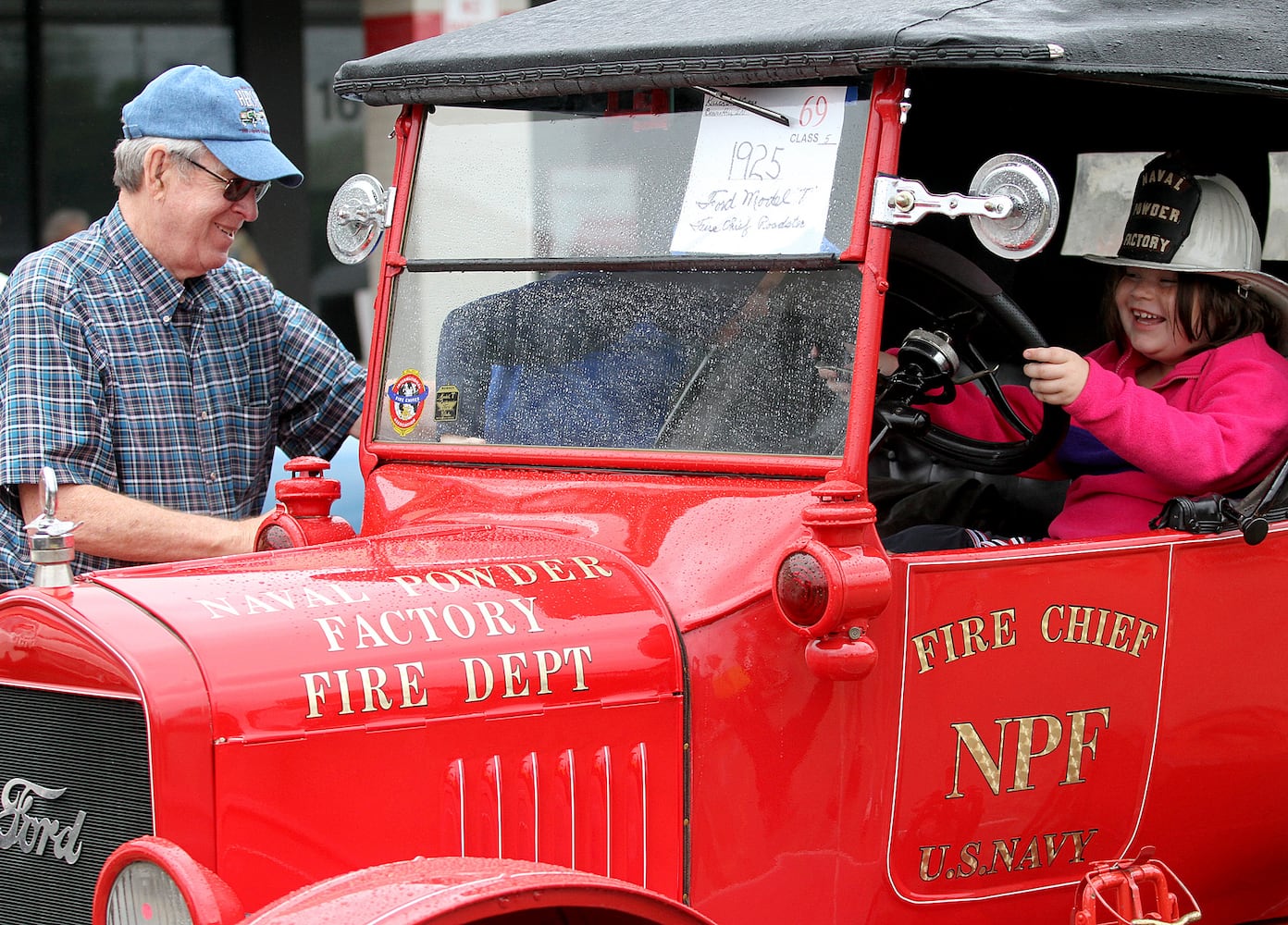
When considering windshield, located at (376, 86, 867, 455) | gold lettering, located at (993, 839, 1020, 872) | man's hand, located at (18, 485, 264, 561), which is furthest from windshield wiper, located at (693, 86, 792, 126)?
man's hand, located at (18, 485, 264, 561)

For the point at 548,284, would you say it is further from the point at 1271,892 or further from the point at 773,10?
the point at 1271,892

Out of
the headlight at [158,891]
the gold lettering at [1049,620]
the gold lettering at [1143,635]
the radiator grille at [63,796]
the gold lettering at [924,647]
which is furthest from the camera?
the gold lettering at [1143,635]

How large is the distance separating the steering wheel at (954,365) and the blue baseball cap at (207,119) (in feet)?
5.08

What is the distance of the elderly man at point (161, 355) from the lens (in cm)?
350

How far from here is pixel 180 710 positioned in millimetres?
2156

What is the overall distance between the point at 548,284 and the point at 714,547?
68 cm

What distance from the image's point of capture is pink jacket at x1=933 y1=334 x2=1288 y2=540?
302cm

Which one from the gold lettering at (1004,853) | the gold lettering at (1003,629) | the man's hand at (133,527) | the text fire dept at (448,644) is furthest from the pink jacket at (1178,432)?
the man's hand at (133,527)

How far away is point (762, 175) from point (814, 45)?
0.26 metres

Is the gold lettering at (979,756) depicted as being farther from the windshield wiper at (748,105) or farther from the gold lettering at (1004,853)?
the windshield wiper at (748,105)

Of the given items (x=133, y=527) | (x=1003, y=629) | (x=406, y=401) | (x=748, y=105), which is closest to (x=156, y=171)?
(x=133, y=527)

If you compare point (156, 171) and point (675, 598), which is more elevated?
point (156, 171)

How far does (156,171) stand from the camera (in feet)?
12.4

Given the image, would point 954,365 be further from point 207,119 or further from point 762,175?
point 207,119
